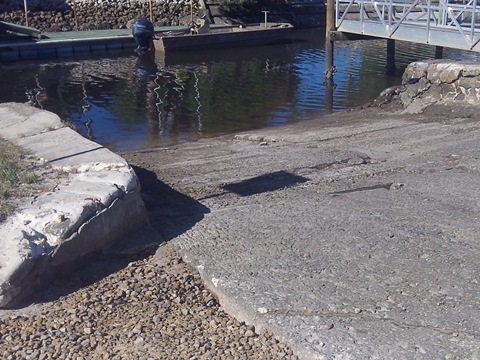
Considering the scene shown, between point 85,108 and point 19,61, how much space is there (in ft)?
37.2

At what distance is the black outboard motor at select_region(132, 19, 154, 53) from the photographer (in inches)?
1227

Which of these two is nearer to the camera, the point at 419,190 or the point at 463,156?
the point at 419,190

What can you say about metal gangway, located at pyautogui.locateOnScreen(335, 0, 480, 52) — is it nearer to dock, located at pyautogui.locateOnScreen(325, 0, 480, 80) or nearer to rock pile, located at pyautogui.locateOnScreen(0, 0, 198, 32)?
dock, located at pyautogui.locateOnScreen(325, 0, 480, 80)

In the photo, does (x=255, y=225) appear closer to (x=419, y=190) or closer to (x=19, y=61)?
(x=419, y=190)

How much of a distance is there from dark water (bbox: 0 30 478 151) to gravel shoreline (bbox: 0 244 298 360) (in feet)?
27.9

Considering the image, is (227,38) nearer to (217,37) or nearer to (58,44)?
(217,37)

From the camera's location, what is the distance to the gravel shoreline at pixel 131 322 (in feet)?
16.9

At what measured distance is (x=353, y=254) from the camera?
6.65 meters

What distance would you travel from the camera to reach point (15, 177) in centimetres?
738

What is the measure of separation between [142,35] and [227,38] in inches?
159

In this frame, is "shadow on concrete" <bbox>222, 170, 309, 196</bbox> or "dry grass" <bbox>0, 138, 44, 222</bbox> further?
"shadow on concrete" <bbox>222, 170, 309, 196</bbox>

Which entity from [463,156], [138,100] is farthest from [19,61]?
[463,156]

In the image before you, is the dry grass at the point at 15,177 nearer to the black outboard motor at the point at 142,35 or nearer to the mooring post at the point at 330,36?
the mooring post at the point at 330,36

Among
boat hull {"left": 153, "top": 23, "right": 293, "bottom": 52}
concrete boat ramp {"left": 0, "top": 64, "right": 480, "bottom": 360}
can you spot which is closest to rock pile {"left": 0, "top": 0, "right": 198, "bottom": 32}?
boat hull {"left": 153, "top": 23, "right": 293, "bottom": 52}
